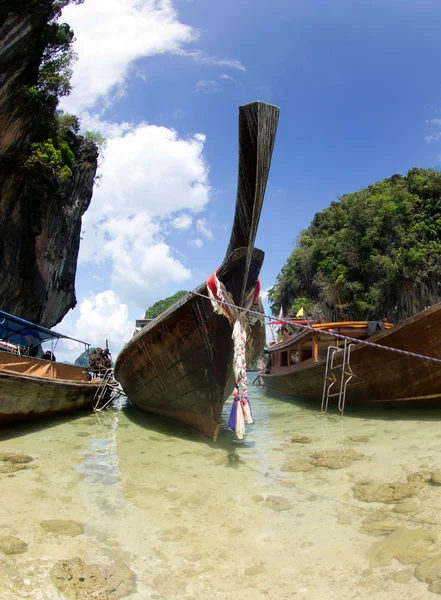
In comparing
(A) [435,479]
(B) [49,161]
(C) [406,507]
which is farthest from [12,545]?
(B) [49,161]

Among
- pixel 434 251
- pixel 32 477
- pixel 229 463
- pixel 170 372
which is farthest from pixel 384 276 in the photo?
pixel 32 477

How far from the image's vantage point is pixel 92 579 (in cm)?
247

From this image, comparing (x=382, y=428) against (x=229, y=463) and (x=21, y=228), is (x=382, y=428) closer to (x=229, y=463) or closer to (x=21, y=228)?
(x=229, y=463)

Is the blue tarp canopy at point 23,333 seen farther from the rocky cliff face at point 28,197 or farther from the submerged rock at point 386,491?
the submerged rock at point 386,491

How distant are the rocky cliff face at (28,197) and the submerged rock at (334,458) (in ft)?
47.1

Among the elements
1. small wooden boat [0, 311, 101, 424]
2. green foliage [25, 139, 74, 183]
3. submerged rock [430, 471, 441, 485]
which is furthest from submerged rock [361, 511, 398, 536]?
green foliage [25, 139, 74, 183]

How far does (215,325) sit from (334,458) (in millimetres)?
2693

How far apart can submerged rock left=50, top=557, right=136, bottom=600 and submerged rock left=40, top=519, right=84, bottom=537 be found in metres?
0.46

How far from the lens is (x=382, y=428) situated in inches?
269

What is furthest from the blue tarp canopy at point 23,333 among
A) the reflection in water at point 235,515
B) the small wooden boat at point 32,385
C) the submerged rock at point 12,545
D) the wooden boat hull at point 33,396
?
the submerged rock at point 12,545

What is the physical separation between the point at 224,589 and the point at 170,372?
5260 millimetres

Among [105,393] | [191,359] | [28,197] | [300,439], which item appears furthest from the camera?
[28,197]

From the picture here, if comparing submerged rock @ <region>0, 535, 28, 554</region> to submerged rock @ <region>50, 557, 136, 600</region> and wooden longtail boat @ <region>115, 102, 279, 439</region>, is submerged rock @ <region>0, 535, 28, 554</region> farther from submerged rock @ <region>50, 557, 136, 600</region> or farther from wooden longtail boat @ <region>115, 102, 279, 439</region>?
wooden longtail boat @ <region>115, 102, 279, 439</region>

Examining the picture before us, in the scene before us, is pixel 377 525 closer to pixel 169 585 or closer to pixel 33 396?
pixel 169 585
